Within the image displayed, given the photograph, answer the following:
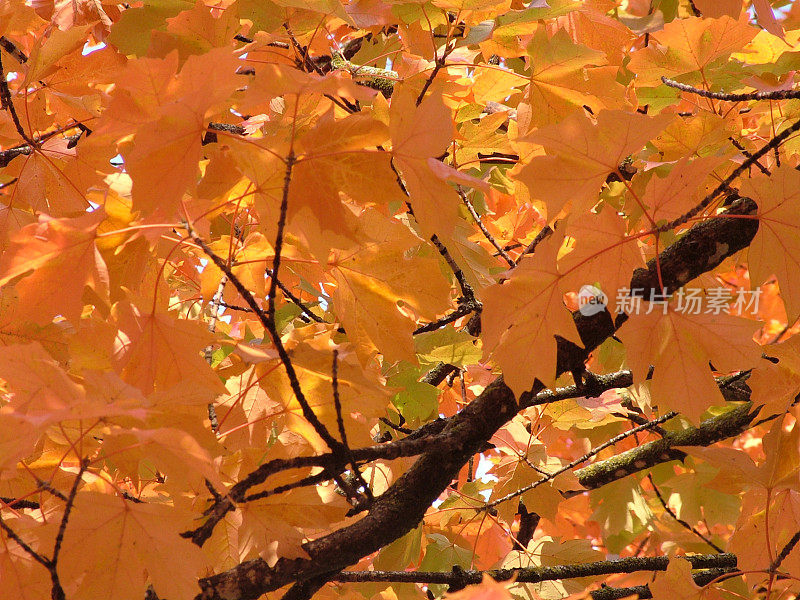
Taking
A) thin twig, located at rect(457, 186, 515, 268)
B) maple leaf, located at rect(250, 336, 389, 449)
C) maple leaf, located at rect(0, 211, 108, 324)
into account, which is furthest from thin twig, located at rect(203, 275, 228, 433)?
thin twig, located at rect(457, 186, 515, 268)

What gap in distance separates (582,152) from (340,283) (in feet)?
1.52

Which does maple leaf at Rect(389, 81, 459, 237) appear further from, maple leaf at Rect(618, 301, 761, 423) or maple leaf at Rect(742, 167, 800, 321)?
maple leaf at Rect(742, 167, 800, 321)

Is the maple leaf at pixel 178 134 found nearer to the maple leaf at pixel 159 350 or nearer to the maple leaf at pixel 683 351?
the maple leaf at pixel 159 350

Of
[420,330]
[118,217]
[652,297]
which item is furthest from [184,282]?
[652,297]

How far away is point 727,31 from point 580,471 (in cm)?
150

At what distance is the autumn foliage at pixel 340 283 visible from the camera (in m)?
0.91

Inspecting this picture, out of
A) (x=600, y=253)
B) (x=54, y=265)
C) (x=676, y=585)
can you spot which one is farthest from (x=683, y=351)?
(x=54, y=265)

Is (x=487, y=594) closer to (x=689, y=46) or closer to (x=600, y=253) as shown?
(x=600, y=253)

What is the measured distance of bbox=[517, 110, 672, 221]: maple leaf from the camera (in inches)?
41.0

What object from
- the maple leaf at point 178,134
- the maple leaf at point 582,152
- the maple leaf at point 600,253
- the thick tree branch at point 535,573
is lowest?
the thick tree branch at point 535,573

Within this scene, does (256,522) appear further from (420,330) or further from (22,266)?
(420,330)

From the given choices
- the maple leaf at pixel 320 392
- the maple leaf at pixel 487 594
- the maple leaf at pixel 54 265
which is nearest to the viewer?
the maple leaf at pixel 487 594

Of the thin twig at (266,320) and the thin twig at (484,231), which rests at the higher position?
the thin twig at (266,320)

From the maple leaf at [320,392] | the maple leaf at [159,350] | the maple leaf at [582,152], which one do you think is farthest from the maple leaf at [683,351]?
the maple leaf at [159,350]
